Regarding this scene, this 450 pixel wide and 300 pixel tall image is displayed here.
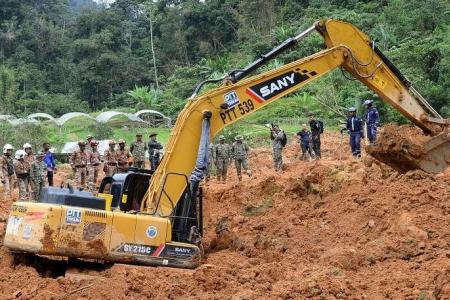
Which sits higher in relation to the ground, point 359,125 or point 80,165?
point 359,125

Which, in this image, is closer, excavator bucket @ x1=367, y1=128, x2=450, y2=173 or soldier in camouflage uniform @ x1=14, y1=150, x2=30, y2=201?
excavator bucket @ x1=367, y1=128, x2=450, y2=173

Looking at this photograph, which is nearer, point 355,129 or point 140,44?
point 355,129

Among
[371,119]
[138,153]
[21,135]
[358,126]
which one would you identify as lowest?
[138,153]

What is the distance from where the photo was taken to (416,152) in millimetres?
10828

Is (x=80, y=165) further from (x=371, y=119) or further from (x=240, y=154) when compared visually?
(x=371, y=119)

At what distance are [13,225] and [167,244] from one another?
1.97 meters

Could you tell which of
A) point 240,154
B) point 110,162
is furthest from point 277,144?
point 110,162

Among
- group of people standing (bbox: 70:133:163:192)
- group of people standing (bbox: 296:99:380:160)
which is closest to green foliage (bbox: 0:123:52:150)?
group of people standing (bbox: 70:133:163:192)

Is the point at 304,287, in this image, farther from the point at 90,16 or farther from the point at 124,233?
the point at 90,16

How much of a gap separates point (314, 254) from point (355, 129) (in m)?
7.67

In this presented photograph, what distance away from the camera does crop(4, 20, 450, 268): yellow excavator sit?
8.53 metres

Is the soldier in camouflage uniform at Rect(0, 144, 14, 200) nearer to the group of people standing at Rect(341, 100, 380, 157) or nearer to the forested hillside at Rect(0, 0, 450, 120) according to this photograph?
the group of people standing at Rect(341, 100, 380, 157)

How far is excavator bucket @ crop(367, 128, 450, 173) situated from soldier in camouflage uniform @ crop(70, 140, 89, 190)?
352 inches

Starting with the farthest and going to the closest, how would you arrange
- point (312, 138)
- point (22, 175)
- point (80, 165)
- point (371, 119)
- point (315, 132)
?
point (312, 138) < point (315, 132) < point (80, 165) < point (371, 119) < point (22, 175)
